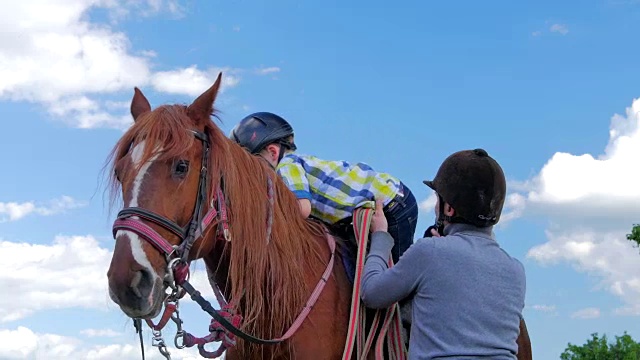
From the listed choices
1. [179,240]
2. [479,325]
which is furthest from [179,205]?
[479,325]

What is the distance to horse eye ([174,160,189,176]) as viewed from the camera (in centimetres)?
457

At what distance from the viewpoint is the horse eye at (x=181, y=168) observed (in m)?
4.57

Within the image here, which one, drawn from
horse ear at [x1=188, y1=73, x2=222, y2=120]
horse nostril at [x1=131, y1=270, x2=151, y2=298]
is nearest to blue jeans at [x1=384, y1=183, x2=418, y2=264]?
horse ear at [x1=188, y1=73, x2=222, y2=120]

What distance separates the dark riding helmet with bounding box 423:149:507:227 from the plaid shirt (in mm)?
878

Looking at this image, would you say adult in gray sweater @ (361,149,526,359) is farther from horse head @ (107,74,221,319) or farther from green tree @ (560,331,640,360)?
green tree @ (560,331,640,360)

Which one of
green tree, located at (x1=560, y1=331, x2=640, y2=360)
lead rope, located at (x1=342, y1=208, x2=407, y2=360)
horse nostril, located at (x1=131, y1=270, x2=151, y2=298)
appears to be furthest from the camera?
green tree, located at (x1=560, y1=331, x2=640, y2=360)

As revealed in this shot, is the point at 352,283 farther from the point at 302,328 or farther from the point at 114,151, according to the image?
the point at 114,151

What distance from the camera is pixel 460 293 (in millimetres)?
4582

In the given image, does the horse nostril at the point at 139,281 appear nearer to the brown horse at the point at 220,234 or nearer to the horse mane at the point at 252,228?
the brown horse at the point at 220,234

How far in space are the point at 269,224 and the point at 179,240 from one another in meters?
0.83

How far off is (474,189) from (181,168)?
1848mm

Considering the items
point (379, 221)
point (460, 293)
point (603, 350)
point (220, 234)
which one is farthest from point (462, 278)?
point (603, 350)

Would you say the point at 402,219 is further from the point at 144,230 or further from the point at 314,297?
the point at 144,230

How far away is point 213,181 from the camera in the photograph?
478 centimetres
